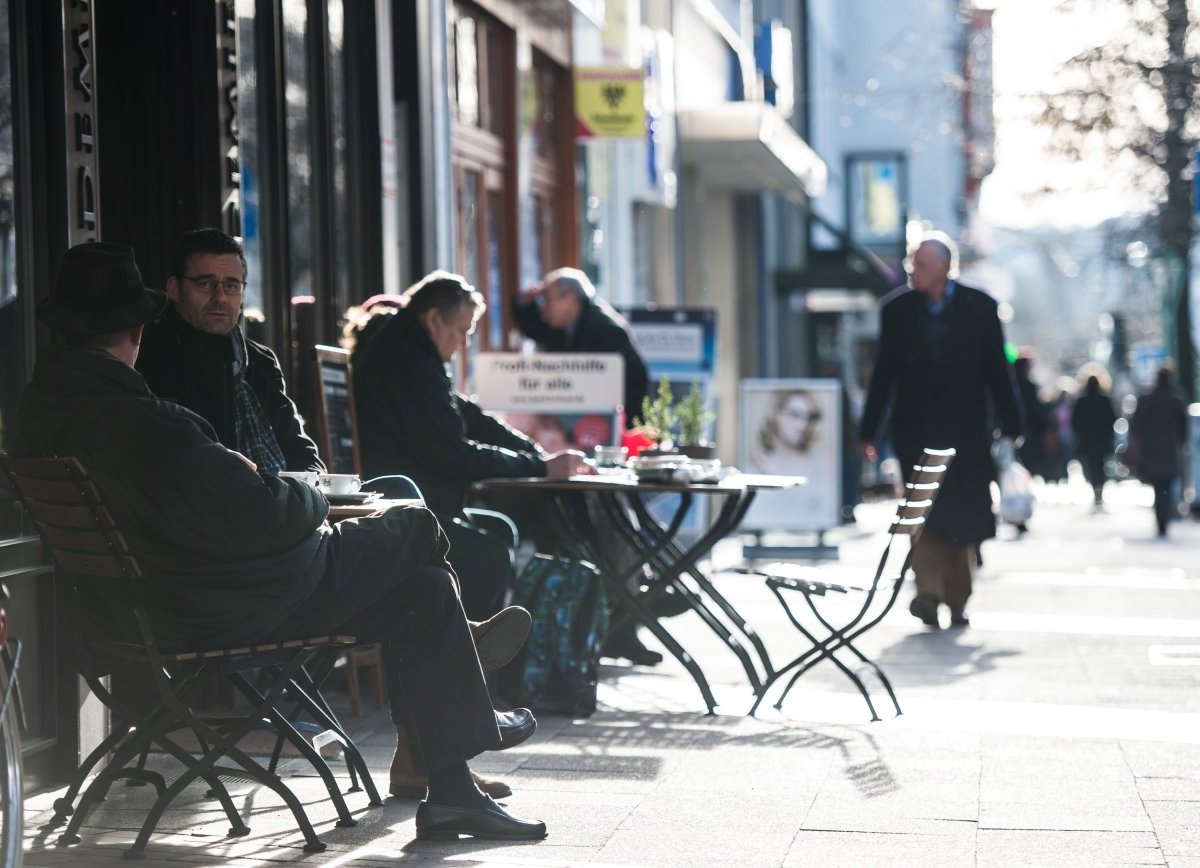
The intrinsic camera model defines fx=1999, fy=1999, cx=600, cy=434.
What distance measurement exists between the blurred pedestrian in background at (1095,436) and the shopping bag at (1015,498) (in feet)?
19.4

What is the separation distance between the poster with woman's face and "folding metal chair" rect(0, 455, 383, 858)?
359 inches

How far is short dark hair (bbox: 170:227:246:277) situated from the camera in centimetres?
603

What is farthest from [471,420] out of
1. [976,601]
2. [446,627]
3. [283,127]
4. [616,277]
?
[616,277]

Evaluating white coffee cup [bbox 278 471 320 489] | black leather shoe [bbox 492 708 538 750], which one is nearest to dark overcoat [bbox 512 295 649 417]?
black leather shoe [bbox 492 708 538 750]

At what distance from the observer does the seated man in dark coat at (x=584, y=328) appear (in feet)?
35.2

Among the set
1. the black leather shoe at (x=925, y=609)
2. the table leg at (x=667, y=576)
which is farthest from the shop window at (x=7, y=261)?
the black leather shoe at (x=925, y=609)

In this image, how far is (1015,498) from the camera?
56.0 ft

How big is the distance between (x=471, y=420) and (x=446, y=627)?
2897 mm

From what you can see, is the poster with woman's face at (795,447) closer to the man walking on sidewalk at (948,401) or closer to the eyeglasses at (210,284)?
the man walking on sidewalk at (948,401)

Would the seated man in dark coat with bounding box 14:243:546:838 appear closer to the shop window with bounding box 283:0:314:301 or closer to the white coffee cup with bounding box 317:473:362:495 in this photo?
the white coffee cup with bounding box 317:473:362:495

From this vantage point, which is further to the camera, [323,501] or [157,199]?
[157,199]

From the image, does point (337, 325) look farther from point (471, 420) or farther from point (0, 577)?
point (0, 577)

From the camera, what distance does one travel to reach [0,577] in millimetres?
5992

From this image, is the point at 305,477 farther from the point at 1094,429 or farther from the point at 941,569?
the point at 1094,429
